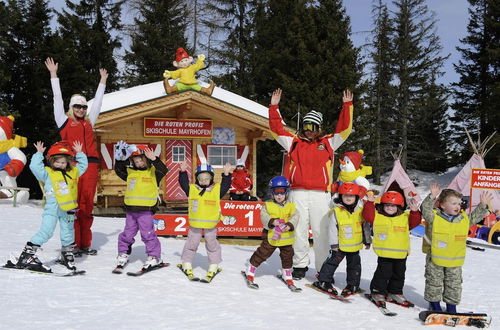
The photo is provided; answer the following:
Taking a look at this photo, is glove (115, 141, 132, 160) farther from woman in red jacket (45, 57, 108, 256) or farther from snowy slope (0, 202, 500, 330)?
snowy slope (0, 202, 500, 330)

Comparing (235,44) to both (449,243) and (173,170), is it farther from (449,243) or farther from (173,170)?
(449,243)

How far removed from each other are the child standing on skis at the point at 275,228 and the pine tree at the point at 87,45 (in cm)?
2111

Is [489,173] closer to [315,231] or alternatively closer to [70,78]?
[315,231]

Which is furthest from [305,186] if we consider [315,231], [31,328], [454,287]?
[31,328]

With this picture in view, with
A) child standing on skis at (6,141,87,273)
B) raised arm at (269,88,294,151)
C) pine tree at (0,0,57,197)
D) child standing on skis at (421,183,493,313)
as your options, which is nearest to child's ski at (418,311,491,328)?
child standing on skis at (421,183,493,313)

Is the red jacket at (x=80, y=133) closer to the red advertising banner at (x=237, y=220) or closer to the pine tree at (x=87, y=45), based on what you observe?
the red advertising banner at (x=237, y=220)

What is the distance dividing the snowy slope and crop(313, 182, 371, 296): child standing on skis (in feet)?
0.69

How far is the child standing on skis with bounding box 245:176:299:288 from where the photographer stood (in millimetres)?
5422

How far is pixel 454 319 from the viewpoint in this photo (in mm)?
4641

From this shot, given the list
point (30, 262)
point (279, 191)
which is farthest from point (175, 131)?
point (30, 262)

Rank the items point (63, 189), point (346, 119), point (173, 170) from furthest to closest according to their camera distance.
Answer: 1. point (173, 170)
2. point (346, 119)
3. point (63, 189)

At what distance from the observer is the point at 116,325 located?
12.5 feet

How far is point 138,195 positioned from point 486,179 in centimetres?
1177

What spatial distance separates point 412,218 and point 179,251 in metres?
3.99
